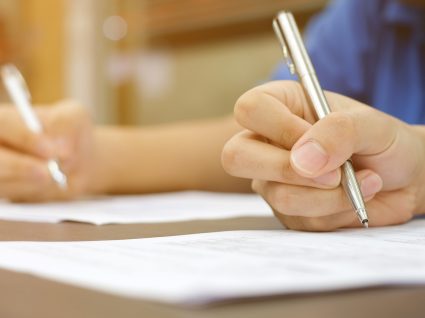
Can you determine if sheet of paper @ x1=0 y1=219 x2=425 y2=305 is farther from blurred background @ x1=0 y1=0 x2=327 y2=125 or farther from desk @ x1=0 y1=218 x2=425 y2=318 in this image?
blurred background @ x1=0 y1=0 x2=327 y2=125

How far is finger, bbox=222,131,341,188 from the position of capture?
1.43 ft

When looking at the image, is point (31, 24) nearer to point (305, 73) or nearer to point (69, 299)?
point (305, 73)

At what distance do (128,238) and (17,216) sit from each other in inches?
8.1

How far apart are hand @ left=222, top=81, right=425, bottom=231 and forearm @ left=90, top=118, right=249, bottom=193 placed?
0.50m

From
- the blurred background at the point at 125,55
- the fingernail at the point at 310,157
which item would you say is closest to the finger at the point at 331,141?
the fingernail at the point at 310,157

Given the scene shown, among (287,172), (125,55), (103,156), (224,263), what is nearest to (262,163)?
(287,172)

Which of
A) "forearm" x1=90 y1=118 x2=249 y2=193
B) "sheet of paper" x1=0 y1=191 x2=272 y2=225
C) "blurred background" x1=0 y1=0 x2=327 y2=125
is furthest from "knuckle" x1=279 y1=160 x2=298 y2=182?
"blurred background" x1=0 y1=0 x2=327 y2=125

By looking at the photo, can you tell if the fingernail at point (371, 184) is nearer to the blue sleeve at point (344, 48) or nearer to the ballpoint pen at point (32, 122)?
the ballpoint pen at point (32, 122)

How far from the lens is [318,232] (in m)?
0.45

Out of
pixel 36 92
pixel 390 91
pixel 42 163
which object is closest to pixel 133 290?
pixel 42 163

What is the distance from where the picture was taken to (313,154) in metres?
0.41

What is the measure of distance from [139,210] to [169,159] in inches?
14.4

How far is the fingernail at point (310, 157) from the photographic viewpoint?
41cm

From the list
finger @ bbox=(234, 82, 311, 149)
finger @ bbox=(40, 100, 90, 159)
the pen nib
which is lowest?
finger @ bbox=(234, 82, 311, 149)
